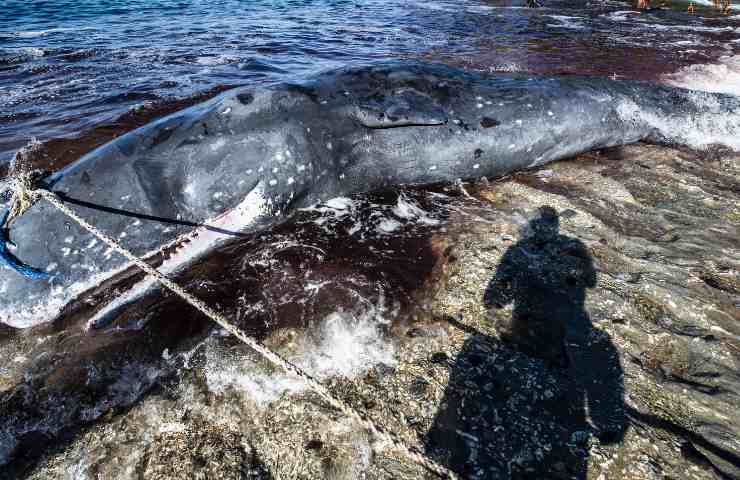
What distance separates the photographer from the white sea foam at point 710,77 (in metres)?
7.82

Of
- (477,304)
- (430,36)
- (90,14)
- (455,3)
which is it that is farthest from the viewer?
(455,3)

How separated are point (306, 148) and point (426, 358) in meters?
2.16

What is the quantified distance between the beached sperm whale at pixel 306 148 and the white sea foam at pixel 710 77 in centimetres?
333

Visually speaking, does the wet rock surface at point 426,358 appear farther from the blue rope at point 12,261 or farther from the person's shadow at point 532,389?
the blue rope at point 12,261

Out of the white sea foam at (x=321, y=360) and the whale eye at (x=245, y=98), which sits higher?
the whale eye at (x=245, y=98)

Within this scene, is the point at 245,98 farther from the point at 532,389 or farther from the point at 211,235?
the point at 532,389

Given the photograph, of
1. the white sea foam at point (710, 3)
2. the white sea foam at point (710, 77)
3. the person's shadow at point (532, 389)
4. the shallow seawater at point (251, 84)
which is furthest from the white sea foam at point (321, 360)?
the white sea foam at point (710, 3)

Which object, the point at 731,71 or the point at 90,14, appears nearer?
A: the point at 731,71

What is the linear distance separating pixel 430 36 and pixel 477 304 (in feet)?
37.9

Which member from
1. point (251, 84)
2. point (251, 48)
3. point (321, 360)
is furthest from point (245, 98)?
point (251, 48)

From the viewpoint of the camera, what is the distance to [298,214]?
4.04 metres

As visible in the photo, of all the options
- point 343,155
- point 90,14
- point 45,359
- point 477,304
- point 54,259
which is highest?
point 90,14

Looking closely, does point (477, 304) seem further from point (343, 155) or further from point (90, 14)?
point (90, 14)

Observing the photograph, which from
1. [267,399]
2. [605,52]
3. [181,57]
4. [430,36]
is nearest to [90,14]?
[181,57]
